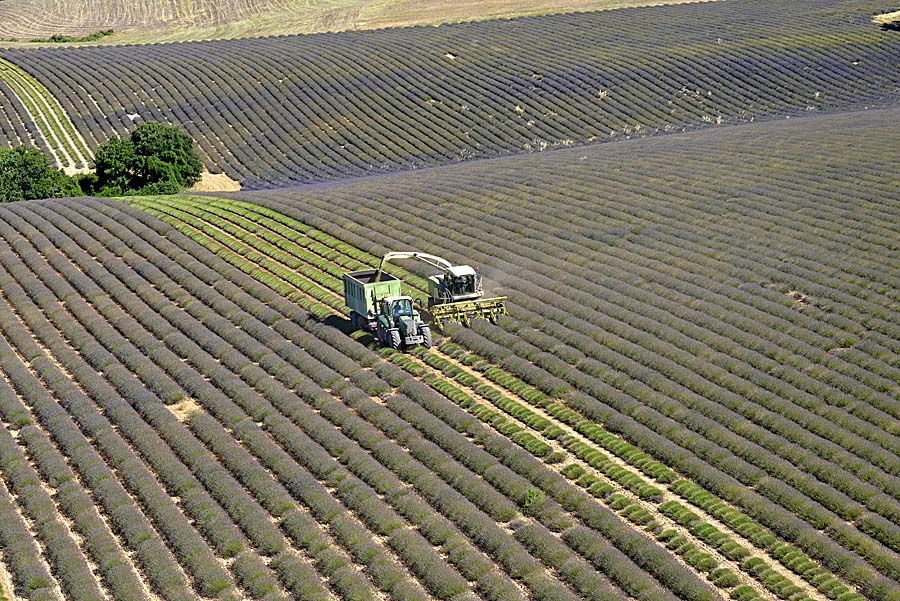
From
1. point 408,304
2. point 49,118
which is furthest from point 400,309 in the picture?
point 49,118

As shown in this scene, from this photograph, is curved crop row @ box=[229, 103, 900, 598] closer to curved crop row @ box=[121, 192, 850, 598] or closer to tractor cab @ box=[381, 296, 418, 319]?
curved crop row @ box=[121, 192, 850, 598]

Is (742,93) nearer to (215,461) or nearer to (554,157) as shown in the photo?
(554,157)

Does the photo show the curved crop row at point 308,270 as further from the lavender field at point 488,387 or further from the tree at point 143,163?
the tree at point 143,163

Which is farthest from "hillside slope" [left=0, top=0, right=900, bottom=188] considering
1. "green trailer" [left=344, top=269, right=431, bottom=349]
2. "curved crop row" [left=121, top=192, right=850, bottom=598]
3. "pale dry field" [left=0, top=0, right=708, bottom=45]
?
"green trailer" [left=344, top=269, right=431, bottom=349]

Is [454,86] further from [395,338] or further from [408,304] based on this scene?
[395,338]

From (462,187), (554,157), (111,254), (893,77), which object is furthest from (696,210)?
(893,77)

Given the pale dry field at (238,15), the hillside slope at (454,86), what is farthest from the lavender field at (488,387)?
the pale dry field at (238,15)
